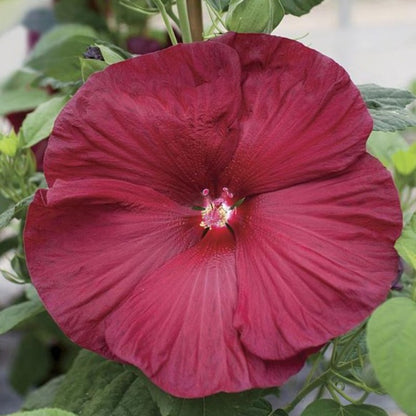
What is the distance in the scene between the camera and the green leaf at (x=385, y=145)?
31.4 inches

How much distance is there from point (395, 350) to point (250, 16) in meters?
0.24

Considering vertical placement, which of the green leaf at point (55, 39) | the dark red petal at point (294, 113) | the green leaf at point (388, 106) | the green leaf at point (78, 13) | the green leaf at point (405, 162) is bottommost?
the green leaf at point (78, 13)

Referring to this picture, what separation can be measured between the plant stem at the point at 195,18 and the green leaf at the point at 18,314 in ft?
0.90

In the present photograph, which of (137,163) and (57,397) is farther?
(57,397)

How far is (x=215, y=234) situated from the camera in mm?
560

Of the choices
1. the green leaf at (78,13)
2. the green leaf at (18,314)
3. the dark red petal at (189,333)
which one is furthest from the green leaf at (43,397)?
the green leaf at (78,13)

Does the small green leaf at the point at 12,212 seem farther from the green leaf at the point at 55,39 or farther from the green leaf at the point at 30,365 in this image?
the green leaf at the point at 30,365

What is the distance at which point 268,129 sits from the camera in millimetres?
528

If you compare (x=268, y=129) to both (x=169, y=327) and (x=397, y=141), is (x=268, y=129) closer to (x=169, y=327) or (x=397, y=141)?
(x=169, y=327)

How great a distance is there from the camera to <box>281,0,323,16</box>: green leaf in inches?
26.1

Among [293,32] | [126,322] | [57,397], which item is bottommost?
[293,32]

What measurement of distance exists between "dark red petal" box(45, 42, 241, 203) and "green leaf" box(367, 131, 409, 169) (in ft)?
0.97

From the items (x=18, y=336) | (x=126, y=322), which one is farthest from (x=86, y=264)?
(x=18, y=336)

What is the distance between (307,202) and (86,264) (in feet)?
0.46
